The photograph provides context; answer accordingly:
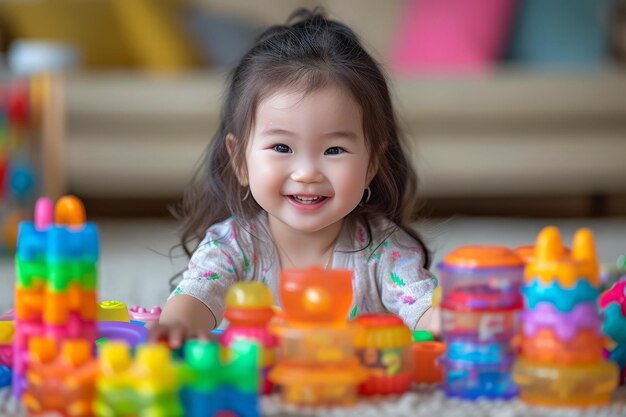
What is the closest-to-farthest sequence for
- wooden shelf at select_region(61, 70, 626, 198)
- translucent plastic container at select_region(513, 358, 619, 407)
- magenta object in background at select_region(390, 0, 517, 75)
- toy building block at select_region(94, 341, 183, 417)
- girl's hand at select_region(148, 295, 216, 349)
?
toy building block at select_region(94, 341, 183, 417), translucent plastic container at select_region(513, 358, 619, 407), girl's hand at select_region(148, 295, 216, 349), wooden shelf at select_region(61, 70, 626, 198), magenta object in background at select_region(390, 0, 517, 75)

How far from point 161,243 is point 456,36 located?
1284mm

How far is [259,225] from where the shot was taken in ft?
4.71

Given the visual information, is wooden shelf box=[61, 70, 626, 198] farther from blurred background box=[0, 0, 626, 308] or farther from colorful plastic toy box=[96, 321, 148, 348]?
colorful plastic toy box=[96, 321, 148, 348]

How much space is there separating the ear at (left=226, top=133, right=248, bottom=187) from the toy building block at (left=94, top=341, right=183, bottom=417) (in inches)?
20.7

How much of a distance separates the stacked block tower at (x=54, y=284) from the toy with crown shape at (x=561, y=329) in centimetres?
41

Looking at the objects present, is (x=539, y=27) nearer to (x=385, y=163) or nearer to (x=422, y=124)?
(x=422, y=124)

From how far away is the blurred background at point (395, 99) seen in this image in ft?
9.38

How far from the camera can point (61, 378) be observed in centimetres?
92

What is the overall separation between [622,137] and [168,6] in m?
1.54

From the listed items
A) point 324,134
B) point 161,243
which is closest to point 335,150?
point 324,134

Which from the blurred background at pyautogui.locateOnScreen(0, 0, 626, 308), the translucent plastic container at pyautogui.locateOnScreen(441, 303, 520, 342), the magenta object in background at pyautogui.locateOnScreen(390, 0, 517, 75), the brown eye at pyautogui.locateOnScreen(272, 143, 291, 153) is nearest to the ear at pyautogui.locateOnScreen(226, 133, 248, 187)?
the brown eye at pyautogui.locateOnScreen(272, 143, 291, 153)

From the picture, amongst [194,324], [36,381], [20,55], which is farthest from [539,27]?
[36,381]

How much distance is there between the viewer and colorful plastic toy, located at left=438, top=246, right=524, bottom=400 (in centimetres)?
99

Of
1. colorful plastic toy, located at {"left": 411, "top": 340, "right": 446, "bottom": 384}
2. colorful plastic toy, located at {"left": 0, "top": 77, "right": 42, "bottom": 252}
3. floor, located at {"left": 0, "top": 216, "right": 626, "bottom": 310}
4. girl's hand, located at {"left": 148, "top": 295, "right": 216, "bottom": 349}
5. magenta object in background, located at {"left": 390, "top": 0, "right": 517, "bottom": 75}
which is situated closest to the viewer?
colorful plastic toy, located at {"left": 411, "top": 340, "right": 446, "bottom": 384}
